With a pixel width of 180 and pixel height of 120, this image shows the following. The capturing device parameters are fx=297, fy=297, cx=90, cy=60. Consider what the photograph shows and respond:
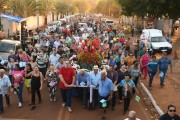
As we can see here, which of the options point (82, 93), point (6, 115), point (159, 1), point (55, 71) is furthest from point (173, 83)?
point (159, 1)

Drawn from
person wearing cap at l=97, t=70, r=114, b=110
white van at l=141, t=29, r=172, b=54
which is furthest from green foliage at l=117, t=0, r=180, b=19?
person wearing cap at l=97, t=70, r=114, b=110

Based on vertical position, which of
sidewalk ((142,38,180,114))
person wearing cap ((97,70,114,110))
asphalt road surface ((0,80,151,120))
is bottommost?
asphalt road surface ((0,80,151,120))

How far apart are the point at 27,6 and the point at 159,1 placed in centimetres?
1656

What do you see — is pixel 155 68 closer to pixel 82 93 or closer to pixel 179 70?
pixel 82 93

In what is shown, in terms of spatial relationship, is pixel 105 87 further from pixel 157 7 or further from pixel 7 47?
pixel 157 7

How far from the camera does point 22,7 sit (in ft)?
120

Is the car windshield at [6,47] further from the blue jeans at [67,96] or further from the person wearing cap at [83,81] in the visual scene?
the person wearing cap at [83,81]

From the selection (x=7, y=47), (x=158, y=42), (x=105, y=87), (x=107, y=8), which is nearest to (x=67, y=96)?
(x=105, y=87)

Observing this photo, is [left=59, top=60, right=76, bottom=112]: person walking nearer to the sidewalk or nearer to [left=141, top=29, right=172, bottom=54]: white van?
the sidewalk

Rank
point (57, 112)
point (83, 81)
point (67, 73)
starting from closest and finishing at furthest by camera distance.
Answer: point (67, 73) < point (57, 112) < point (83, 81)

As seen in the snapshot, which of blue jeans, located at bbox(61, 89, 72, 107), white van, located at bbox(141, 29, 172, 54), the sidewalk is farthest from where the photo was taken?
white van, located at bbox(141, 29, 172, 54)

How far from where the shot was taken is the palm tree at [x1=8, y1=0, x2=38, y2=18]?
35906 mm

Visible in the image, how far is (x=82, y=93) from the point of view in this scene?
11141 mm

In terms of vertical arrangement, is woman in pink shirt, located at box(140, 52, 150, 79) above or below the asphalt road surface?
above
